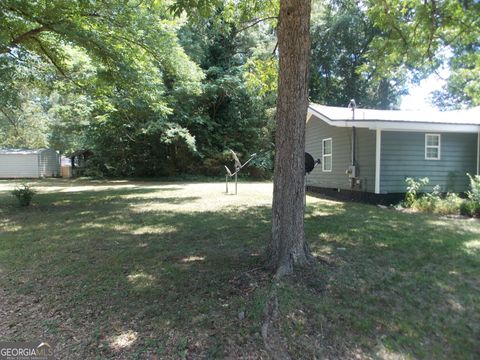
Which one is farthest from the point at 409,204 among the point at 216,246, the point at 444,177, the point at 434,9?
the point at 216,246

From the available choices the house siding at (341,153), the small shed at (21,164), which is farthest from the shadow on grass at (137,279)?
the small shed at (21,164)

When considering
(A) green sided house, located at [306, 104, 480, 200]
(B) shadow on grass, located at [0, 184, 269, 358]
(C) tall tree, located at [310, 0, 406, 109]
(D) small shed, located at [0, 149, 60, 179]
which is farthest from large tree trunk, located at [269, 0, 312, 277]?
(D) small shed, located at [0, 149, 60, 179]

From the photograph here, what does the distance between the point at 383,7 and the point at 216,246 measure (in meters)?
6.11

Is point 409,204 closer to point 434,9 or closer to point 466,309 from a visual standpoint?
point 434,9

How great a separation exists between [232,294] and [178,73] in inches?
394

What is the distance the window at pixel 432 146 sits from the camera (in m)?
10.7

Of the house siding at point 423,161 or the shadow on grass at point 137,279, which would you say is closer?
the shadow on grass at point 137,279

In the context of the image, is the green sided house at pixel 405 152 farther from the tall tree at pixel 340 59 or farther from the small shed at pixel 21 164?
the small shed at pixel 21 164

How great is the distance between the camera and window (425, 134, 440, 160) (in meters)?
10.7

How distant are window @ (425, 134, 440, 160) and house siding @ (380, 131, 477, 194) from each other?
113 mm

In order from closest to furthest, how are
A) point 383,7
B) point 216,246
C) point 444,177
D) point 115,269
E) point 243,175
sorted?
point 115,269 → point 216,246 → point 383,7 → point 444,177 → point 243,175

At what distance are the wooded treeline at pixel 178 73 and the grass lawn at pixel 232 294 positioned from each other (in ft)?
11.0

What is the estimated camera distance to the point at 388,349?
2.91 metres

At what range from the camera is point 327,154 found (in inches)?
515
